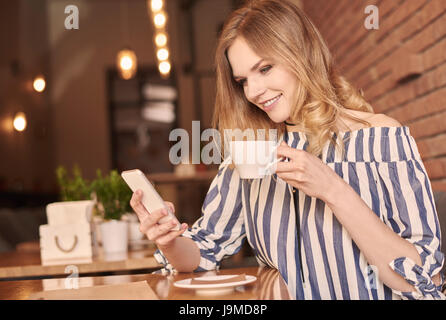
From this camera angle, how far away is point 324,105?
1470 millimetres

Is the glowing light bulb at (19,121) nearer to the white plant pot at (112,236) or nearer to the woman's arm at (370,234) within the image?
the white plant pot at (112,236)

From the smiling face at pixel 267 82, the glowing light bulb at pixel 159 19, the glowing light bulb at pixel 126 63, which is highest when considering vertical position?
the glowing light bulb at pixel 159 19

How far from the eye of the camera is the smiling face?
4.83 feet

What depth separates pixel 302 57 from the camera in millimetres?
1475

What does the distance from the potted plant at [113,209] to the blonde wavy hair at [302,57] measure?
1004 mm

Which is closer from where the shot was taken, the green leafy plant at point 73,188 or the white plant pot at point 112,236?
the white plant pot at point 112,236

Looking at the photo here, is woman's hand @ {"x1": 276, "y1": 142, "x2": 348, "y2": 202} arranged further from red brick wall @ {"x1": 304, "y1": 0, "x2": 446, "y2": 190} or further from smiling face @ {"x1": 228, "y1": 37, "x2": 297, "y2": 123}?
red brick wall @ {"x1": 304, "y1": 0, "x2": 446, "y2": 190}

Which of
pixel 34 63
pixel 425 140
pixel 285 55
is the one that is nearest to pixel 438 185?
pixel 425 140

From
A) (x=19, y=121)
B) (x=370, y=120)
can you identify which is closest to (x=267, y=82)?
(x=370, y=120)

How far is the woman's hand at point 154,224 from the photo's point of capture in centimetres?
123

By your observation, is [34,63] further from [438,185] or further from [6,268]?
[438,185]

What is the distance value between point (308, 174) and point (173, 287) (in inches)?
14.5

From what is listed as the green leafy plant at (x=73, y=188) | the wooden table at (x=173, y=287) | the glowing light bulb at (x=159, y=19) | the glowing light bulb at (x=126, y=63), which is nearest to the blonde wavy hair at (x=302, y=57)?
the wooden table at (x=173, y=287)

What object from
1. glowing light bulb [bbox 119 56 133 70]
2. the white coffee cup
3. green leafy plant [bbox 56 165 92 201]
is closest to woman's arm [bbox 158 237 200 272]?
the white coffee cup
